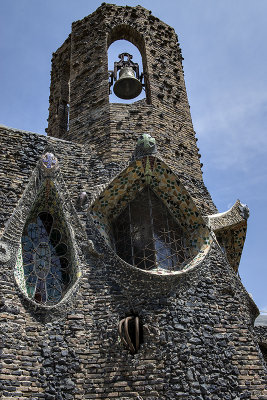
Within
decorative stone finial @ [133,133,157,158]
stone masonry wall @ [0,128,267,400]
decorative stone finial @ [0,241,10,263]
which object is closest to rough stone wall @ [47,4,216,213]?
decorative stone finial @ [133,133,157,158]

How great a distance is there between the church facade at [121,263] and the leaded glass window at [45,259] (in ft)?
0.06

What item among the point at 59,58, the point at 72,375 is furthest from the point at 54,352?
the point at 59,58

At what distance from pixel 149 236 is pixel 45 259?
5.30ft

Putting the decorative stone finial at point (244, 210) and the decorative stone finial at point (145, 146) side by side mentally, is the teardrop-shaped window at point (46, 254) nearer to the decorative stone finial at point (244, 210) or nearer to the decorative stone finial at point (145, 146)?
the decorative stone finial at point (145, 146)

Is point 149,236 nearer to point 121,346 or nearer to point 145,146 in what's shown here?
point 145,146

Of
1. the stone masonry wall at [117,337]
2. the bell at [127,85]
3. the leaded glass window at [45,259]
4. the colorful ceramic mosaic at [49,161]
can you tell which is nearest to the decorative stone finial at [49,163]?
the colorful ceramic mosaic at [49,161]

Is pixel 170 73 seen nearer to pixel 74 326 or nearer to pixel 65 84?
pixel 65 84

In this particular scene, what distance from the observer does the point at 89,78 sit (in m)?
10.1

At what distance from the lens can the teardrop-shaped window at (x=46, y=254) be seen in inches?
273

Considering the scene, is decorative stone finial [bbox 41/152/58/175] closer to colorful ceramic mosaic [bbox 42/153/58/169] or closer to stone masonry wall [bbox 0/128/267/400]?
colorful ceramic mosaic [bbox 42/153/58/169]

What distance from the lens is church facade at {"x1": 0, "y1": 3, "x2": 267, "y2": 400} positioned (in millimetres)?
6074

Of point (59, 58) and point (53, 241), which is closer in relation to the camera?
point (53, 241)

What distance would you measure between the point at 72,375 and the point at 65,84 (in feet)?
26.7

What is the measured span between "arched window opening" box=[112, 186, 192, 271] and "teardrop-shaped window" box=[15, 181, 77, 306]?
854 mm
